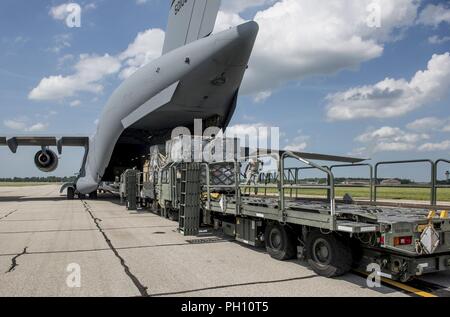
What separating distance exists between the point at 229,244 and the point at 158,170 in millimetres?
6363

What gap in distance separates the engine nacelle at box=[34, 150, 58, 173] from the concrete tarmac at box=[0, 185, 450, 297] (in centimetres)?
1678

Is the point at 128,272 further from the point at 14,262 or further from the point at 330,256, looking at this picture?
the point at 330,256

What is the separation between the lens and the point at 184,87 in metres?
13.7

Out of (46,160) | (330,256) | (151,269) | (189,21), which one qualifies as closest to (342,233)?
(330,256)

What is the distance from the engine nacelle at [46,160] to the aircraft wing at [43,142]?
2.36 ft

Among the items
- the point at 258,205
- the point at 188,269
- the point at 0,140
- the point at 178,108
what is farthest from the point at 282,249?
the point at 0,140

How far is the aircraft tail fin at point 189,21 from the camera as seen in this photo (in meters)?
13.2

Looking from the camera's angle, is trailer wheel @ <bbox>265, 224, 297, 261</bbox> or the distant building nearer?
trailer wheel @ <bbox>265, 224, 297, 261</bbox>

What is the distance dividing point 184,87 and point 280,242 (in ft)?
26.4

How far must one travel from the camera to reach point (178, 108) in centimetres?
1480

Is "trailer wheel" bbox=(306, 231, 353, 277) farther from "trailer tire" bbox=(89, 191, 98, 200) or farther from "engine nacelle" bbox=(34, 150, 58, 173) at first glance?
"engine nacelle" bbox=(34, 150, 58, 173)

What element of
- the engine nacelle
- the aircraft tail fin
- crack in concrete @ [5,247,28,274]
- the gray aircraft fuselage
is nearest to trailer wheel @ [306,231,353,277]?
crack in concrete @ [5,247,28,274]

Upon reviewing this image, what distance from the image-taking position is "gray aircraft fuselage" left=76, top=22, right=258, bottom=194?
480 inches
